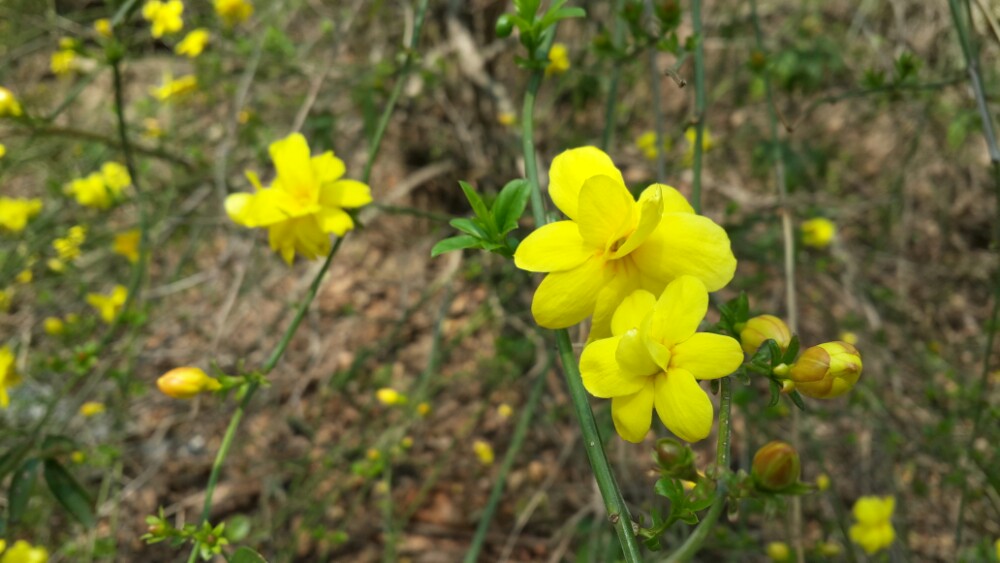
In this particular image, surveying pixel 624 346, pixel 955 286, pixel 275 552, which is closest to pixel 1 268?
pixel 275 552

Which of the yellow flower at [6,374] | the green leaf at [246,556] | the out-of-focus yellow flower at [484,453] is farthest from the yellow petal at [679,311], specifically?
the out-of-focus yellow flower at [484,453]

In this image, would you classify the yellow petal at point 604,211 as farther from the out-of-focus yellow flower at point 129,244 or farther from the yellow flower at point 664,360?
the out-of-focus yellow flower at point 129,244

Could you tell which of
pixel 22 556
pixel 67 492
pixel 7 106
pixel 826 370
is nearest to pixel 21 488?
pixel 67 492

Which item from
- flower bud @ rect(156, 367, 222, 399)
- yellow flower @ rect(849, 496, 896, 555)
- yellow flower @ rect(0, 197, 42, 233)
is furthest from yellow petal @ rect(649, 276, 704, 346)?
yellow flower @ rect(0, 197, 42, 233)

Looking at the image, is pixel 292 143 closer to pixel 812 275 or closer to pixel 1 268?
pixel 1 268

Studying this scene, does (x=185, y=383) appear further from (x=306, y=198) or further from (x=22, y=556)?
(x=22, y=556)

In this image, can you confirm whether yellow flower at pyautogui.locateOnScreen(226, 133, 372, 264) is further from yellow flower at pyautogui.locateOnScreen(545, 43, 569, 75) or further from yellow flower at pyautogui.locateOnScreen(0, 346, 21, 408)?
yellow flower at pyautogui.locateOnScreen(0, 346, 21, 408)

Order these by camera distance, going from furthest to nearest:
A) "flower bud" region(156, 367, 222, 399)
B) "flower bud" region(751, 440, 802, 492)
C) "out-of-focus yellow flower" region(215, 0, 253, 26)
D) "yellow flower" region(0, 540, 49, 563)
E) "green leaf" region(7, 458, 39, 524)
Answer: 1. "out-of-focus yellow flower" region(215, 0, 253, 26)
2. "yellow flower" region(0, 540, 49, 563)
3. "green leaf" region(7, 458, 39, 524)
4. "flower bud" region(156, 367, 222, 399)
5. "flower bud" region(751, 440, 802, 492)
